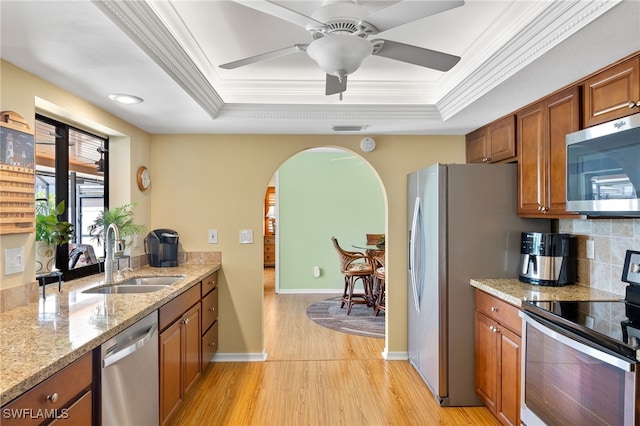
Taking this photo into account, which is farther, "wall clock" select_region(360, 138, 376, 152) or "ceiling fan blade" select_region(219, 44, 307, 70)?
"wall clock" select_region(360, 138, 376, 152)

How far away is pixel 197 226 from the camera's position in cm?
350

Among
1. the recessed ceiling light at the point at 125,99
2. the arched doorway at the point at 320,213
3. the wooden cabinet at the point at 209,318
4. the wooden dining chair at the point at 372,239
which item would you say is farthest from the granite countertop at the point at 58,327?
the arched doorway at the point at 320,213

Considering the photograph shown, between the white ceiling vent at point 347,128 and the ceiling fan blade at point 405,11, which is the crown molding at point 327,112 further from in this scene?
the ceiling fan blade at point 405,11

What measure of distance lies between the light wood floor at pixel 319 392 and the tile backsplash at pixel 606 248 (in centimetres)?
116

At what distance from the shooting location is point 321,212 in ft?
21.2

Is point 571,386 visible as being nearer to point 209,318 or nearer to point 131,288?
point 209,318

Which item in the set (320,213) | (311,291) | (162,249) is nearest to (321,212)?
(320,213)

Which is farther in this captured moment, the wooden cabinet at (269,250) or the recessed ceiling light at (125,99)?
the wooden cabinet at (269,250)

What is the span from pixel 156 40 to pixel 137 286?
167cm

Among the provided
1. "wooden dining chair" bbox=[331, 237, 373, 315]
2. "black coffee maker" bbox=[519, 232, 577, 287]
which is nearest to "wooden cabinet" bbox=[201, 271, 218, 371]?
"wooden dining chair" bbox=[331, 237, 373, 315]

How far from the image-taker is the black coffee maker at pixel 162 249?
3.22 metres

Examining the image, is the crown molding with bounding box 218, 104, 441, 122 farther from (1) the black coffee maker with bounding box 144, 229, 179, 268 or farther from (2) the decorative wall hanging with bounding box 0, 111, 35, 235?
(2) the decorative wall hanging with bounding box 0, 111, 35, 235

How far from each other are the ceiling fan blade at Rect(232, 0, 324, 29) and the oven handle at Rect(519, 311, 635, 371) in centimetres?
174

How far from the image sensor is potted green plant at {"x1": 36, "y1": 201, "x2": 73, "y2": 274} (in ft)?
6.95
